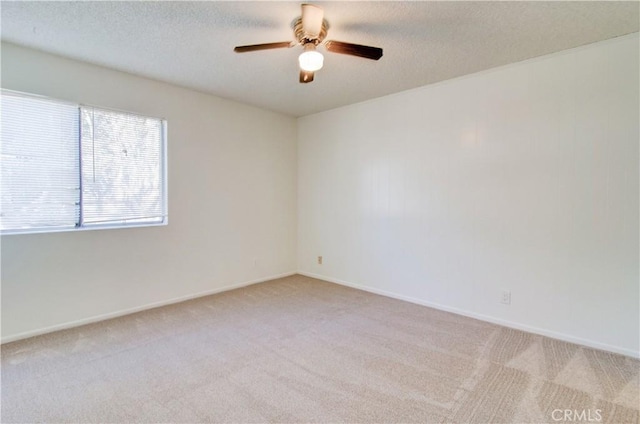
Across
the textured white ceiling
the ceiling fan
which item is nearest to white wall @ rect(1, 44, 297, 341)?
the textured white ceiling

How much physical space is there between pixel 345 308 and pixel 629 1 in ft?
11.2

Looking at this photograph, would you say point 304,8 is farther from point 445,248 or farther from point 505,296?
point 505,296

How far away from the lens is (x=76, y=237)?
120 inches

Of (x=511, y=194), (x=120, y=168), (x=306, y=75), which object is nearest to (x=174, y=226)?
(x=120, y=168)

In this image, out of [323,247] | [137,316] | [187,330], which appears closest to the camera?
[187,330]

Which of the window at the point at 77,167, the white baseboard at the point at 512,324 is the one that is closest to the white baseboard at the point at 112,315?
the window at the point at 77,167

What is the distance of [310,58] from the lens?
2199 mm

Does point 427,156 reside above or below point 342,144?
below

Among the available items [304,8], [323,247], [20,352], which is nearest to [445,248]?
[323,247]

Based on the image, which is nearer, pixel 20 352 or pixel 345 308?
pixel 20 352

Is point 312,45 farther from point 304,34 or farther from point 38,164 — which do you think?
point 38,164

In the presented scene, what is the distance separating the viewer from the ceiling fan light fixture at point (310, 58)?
7.18 ft

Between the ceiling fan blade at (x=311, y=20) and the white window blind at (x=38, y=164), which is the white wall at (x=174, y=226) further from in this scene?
the ceiling fan blade at (x=311, y=20)

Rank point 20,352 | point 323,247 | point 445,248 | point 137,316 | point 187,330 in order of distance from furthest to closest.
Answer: point 323,247 < point 445,248 < point 137,316 < point 187,330 < point 20,352
